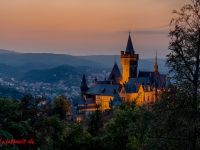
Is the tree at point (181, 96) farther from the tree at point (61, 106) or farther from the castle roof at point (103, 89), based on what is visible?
the castle roof at point (103, 89)

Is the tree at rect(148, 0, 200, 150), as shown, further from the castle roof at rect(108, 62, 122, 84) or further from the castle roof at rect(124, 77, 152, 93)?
the castle roof at rect(108, 62, 122, 84)

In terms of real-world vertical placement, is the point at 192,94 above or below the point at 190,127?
above

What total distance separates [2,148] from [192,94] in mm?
10335

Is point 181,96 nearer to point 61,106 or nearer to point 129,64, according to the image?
point 61,106

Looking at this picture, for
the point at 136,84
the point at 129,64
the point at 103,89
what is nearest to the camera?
the point at 136,84

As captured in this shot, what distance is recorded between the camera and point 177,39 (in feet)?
45.3

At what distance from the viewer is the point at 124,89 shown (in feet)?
261

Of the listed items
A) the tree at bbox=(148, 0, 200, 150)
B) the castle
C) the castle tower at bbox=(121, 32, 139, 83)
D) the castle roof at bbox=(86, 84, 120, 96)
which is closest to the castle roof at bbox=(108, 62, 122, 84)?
the castle

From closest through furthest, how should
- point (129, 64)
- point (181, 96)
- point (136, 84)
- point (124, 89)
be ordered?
point (181, 96) < point (136, 84) < point (124, 89) < point (129, 64)

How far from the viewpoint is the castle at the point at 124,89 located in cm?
7775

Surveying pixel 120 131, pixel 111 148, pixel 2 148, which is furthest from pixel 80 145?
pixel 2 148

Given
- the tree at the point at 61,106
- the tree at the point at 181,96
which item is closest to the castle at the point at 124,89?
the tree at the point at 61,106

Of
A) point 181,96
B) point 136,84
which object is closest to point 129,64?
point 136,84

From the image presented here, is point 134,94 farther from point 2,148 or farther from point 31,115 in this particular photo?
point 2,148
